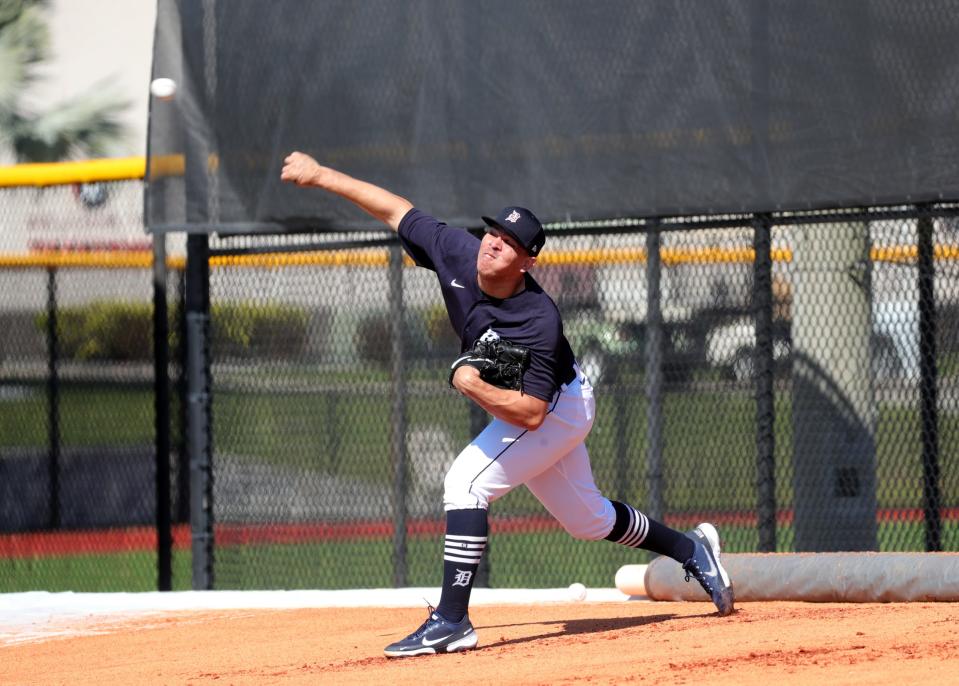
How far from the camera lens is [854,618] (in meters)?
5.60

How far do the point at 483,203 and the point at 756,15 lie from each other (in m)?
1.69

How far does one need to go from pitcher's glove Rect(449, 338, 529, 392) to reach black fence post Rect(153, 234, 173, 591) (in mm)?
3628

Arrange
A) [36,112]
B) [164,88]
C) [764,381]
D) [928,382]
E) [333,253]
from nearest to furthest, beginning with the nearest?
[928,382] < [764,381] < [164,88] < [333,253] < [36,112]

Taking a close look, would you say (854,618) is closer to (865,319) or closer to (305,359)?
(865,319)

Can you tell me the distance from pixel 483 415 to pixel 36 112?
52.2 ft

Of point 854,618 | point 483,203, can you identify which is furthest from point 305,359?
point 854,618

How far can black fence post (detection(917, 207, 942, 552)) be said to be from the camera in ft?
22.4

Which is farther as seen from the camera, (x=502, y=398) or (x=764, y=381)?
(x=764, y=381)

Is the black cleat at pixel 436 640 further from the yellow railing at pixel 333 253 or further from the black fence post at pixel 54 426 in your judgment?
the black fence post at pixel 54 426

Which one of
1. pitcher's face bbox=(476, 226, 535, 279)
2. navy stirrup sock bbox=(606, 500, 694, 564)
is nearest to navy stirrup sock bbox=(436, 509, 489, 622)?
navy stirrup sock bbox=(606, 500, 694, 564)

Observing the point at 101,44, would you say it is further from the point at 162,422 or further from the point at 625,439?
the point at 625,439

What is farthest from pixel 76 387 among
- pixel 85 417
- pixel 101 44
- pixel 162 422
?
pixel 101 44

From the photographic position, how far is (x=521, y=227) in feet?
17.0

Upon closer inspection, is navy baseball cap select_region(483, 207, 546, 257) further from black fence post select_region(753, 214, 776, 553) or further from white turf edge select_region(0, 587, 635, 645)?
white turf edge select_region(0, 587, 635, 645)
